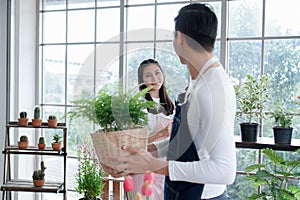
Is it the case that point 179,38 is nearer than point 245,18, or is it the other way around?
point 179,38

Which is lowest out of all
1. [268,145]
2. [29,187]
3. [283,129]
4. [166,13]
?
[29,187]

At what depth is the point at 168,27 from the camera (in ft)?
9.14

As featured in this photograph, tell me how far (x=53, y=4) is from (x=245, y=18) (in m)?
2.11

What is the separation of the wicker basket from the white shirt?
0.51 feet

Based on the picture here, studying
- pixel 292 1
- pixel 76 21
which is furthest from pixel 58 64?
pixel 292 1

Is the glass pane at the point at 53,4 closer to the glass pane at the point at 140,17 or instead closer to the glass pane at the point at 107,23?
the glass pane at the point at 107,23

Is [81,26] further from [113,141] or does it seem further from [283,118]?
[113,141]

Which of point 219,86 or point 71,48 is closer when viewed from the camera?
point 219,86

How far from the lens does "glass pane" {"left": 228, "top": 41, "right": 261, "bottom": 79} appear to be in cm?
329

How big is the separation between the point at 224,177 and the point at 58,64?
126 inches

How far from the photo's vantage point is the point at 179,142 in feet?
4.40

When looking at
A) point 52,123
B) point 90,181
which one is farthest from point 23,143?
point 90,181

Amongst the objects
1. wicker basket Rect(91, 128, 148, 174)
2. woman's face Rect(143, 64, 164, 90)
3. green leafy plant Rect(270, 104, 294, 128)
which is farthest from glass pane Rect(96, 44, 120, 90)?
green leafy plant Rect(270, 104, 294, 128)

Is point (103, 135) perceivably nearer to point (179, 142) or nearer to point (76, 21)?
point (179, 142)
